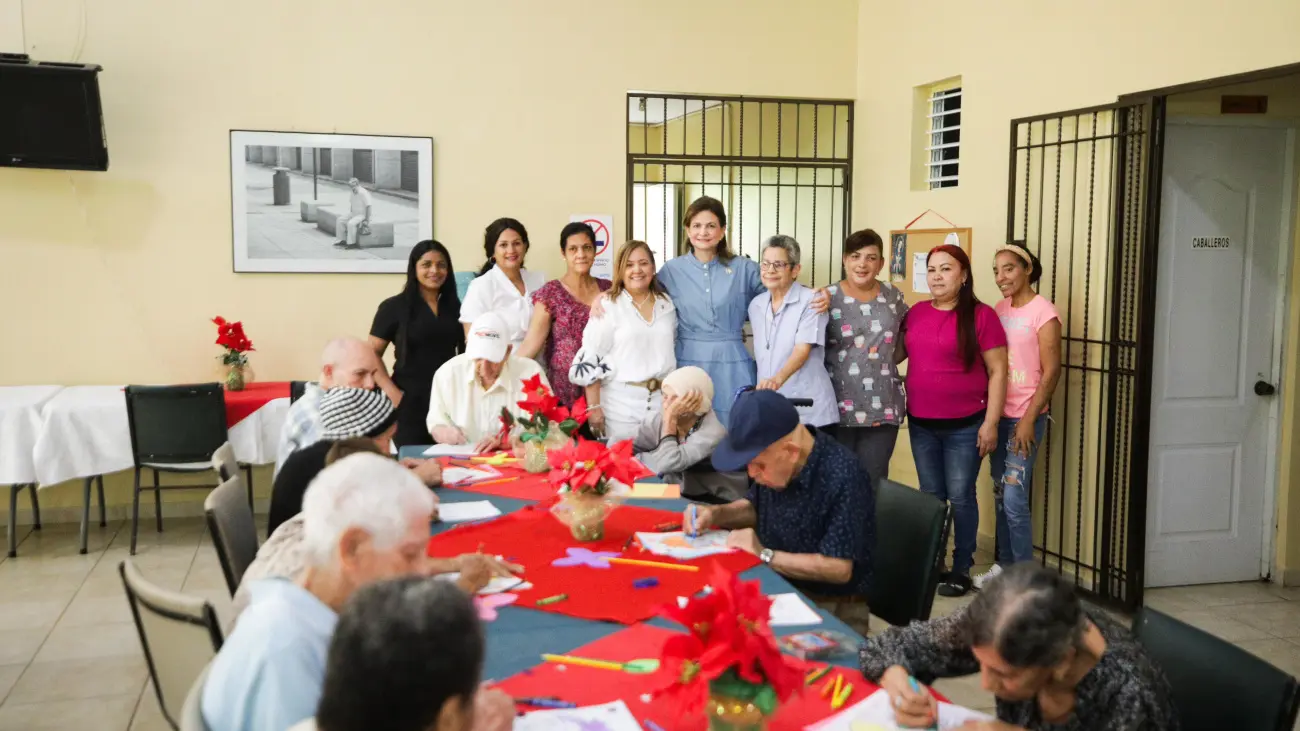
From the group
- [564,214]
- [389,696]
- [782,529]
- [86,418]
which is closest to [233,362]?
[86,418]

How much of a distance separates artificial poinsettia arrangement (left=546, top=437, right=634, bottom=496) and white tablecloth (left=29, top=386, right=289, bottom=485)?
347 cm

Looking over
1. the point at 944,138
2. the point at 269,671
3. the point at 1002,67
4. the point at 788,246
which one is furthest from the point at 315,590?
the point at 944,138

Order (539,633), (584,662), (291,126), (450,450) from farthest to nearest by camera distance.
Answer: (291,126), (450,450), (539,633), (584,662)

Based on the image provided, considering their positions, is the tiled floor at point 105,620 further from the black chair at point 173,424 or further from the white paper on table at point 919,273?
the white paper on table at point 919,273

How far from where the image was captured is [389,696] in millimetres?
1187

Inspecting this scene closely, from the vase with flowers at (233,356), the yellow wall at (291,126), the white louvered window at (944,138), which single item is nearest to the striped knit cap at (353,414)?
the vase with flowers at (233,356)

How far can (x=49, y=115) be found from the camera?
603 centimetres

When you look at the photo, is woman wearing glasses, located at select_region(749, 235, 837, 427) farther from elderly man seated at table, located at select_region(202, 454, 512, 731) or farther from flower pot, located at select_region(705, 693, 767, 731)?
flower pot, located at select_region(705, 693, 767, 731)

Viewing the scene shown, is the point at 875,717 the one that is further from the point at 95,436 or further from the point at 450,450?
the point at 95,436

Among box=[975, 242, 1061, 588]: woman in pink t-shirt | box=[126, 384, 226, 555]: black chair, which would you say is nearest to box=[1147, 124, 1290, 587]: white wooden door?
box=[975, 242, 1061, 588]: woman in pink t-shirt

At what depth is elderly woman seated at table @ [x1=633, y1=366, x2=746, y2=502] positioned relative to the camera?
3924mm

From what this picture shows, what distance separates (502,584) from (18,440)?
14.5 feet

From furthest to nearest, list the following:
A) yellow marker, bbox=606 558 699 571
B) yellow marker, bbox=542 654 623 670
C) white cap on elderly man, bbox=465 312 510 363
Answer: white cap on elderly man, bbox=465 312 510 363 → yellow marker, bbox=606 558 699 571 → yellow marker, bbox=542 654 623 670

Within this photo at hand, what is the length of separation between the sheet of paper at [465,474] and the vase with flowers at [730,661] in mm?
2219
